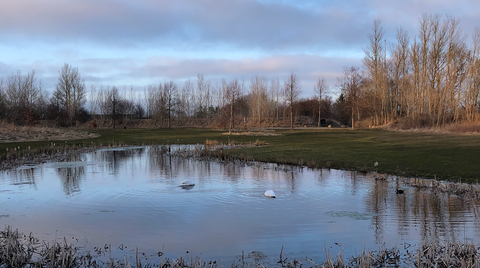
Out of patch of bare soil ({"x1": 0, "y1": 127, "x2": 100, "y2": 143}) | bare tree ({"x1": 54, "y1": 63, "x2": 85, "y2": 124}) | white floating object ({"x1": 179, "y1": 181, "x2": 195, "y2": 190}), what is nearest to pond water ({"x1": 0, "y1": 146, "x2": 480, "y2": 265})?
white floating object ({"x1": 179, "y1": 181, "x2": 195, "y2": 190})

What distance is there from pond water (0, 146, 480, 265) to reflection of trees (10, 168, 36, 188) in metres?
0.04

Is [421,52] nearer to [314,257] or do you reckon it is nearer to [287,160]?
[287,160]

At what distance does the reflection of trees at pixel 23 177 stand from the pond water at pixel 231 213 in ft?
0.13

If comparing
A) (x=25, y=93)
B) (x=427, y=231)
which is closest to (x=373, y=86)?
(x=427, y=231)

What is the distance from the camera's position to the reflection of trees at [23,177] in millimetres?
12625

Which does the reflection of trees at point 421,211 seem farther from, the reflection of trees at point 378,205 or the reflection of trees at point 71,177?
the reflection of trees at point 71,177

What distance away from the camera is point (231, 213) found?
339 inches

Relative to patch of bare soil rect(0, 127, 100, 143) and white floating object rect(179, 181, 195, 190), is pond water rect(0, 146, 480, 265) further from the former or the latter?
patch of bare soil rect(0, 127, 100, 143)

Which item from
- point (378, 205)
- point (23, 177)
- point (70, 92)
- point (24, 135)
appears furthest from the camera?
point (70, 92)

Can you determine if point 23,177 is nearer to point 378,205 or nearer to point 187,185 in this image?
point 187,185

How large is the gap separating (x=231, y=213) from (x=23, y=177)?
9.46 metres

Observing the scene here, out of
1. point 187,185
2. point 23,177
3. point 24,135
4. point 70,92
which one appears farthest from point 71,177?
point 70,92

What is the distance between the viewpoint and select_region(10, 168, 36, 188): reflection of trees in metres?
12.6

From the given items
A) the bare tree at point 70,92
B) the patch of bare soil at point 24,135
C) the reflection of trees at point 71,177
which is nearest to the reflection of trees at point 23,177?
the reflection of trees at point 71,177
